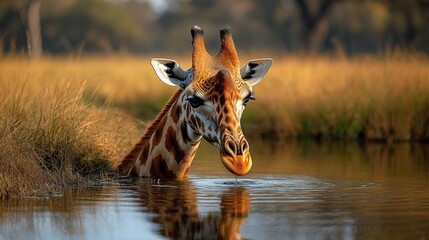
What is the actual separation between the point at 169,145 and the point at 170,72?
0.81 meters

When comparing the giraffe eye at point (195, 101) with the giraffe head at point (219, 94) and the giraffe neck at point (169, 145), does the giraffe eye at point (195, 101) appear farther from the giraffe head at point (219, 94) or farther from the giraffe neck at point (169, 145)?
the giraffe neck at point (169, 145)

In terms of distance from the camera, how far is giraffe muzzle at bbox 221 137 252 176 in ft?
28.1

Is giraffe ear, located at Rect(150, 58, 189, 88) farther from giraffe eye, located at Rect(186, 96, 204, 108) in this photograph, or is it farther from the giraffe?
giraffe eye, located at Rect(186, 96, 204, 108)

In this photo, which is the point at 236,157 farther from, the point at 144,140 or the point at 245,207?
the point at 144,140

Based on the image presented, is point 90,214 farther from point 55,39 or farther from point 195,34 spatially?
point 55,39

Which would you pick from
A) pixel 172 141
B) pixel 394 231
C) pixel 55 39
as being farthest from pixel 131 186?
pixel 55 39

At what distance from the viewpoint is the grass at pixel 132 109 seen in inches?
431

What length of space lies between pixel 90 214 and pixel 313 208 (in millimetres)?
1954

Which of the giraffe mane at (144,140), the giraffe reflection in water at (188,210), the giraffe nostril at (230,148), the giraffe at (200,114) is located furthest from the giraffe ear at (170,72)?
the giraffe nostril at (230,148)

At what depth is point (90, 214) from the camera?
8688 millimetres

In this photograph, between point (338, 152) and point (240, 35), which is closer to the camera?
point (338, 152)

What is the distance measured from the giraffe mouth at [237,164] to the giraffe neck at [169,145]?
1.40 m

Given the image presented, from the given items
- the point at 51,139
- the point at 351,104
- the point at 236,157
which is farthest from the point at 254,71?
the point at 351,104

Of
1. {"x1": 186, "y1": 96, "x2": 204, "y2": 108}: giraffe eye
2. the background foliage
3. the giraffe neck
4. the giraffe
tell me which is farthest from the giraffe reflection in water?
the background foliage
